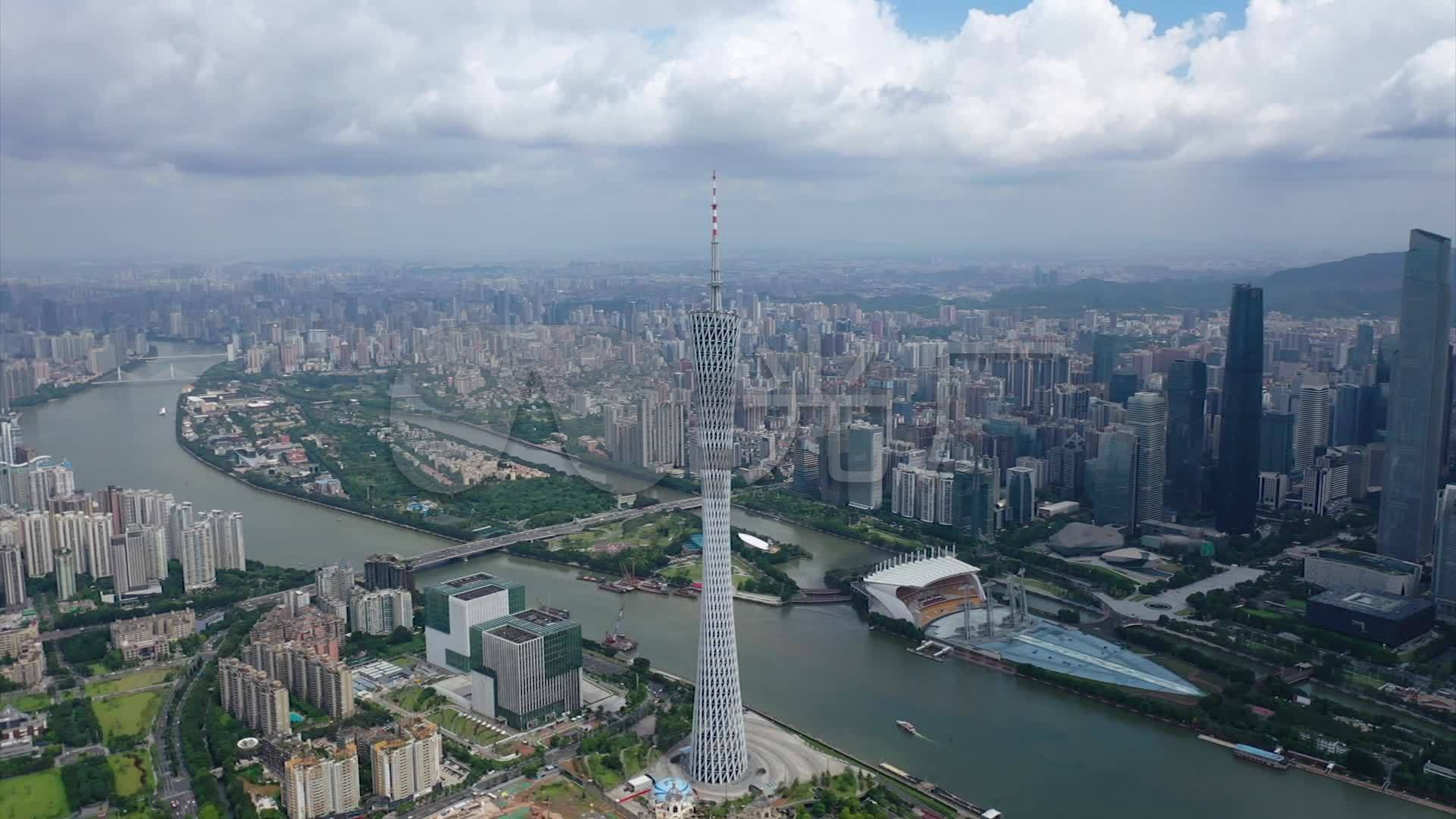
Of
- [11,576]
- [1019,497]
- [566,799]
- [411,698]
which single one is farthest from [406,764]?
[1019,497]

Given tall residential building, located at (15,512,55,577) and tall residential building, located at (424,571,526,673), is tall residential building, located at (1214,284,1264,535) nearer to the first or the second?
tall residential building, located at (424,571,526,673)

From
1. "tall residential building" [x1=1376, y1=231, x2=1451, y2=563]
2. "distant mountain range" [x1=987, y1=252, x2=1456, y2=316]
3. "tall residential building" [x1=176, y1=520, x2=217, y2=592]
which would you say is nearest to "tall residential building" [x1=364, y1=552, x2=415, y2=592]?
"tall residential building" [x1=176, y1=520, x2=217, y2=592]

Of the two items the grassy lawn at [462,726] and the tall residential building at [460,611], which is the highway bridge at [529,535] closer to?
the tall residential building at [460,611]

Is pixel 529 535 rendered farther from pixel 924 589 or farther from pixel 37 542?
pixel 37 542

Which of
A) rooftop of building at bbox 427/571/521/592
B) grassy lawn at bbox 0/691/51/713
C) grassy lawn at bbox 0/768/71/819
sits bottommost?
grassy lawn at bbox 0/768/71/819

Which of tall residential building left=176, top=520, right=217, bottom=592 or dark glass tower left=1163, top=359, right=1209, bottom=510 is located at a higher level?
dark glass tower left=1163, top=359, right=1209, bottom=510

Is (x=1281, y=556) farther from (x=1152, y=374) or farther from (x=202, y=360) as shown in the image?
(x=202, y=360)

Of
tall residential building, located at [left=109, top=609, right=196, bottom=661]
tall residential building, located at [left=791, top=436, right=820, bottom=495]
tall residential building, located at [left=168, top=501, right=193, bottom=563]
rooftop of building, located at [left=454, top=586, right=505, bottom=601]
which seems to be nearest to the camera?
rooftop of building, located at [left=454, top=586, right=505, bottom=601]
